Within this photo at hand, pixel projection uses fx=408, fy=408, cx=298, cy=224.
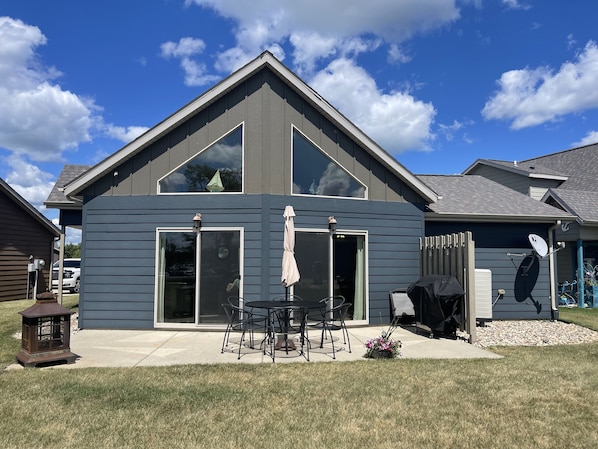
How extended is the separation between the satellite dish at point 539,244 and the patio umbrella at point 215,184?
7.35m

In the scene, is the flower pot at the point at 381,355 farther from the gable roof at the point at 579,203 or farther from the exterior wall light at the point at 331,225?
the gable roof at the point at 579,203

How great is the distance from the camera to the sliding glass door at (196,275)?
7.95 meters

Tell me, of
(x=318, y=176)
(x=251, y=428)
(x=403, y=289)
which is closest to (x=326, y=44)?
(x=318, y=176)

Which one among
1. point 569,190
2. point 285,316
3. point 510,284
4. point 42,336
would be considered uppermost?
point 569,190

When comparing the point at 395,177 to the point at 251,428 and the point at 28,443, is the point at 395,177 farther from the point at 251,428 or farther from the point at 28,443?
the point at 28,443

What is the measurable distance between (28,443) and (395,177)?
25.2 feet

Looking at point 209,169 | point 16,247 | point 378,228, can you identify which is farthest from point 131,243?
point 16,247

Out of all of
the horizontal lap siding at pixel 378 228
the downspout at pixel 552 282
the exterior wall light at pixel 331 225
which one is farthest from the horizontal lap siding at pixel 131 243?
the downspout at pixel 552 282

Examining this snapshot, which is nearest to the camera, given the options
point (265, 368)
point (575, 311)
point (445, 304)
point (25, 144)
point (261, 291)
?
point (265, 368)

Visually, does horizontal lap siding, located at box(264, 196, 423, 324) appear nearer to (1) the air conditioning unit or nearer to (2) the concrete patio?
(2) the concrete patio

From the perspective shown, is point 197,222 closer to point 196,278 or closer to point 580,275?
point 196,278

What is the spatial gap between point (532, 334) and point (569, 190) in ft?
27.4

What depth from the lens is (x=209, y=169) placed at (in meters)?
8.24

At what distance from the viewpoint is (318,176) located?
8.52m
